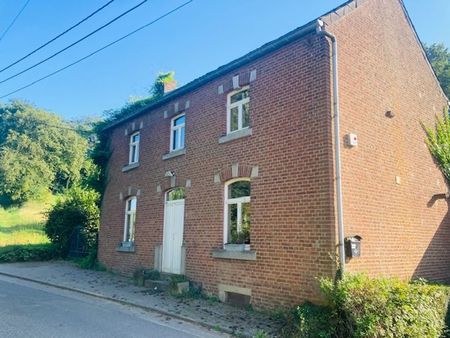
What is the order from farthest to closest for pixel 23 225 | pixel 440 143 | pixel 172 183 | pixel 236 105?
1. pixel 23 225
2. pixel 440 143
3. pixel 172 183
4. pixel 236 105

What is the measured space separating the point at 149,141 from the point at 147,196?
216cm

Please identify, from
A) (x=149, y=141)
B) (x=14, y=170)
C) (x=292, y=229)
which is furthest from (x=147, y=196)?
(x=14, y=170)

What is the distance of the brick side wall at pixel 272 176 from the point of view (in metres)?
7.81

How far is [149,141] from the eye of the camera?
1382 centimetres

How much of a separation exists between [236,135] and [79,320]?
229 inches

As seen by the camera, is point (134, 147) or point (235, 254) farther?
point (134, 147)

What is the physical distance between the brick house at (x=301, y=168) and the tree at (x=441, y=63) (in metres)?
8.75

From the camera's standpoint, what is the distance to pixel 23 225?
3141 cm

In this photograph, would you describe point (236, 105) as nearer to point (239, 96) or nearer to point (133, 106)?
point (239, 96)

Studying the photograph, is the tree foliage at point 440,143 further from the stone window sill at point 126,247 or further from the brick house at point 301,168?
the stone window sill at point 126,247

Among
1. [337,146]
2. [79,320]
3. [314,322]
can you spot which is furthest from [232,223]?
[79,320]

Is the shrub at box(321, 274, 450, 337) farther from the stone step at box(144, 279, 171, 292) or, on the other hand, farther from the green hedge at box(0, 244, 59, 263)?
the green hedge at box(0, 244, 59, 263)

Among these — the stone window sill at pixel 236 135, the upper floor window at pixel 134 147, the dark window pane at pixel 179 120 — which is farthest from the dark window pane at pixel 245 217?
the upper floor window at pixel 134 147

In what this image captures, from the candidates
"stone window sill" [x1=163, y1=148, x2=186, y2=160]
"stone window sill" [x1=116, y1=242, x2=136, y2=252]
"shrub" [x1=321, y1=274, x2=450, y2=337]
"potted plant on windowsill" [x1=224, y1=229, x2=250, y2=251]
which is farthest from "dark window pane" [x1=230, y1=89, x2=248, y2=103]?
"stone window sill" [x1=116, y1=242, x2=136, y2=252]
